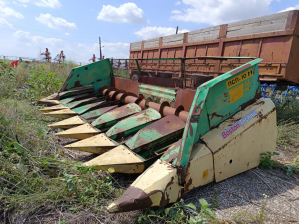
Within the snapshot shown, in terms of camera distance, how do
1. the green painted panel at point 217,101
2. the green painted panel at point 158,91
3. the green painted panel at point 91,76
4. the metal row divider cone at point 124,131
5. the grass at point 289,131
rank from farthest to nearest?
1. the green painted panel at point 91,76
2. the grass at point 289,131
3. the green painted panel at point 158,91
4. the metal row divider cone at point 124,131
5. the green painted panel at point 217,101

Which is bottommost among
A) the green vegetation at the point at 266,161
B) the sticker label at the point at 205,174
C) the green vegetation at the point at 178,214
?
the green vegetation at the point at 178,214

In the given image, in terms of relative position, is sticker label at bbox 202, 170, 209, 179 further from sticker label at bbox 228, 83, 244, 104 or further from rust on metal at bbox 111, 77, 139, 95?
rust on metal at bbox 111, 77, 139, 95

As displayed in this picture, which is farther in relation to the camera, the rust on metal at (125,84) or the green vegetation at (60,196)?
the rust on metal at (125,84)

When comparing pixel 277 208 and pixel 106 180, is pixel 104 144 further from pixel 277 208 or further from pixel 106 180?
pixel 277 208

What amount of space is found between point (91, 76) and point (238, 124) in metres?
3.75

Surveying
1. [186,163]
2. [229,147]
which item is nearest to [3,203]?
[186,163]

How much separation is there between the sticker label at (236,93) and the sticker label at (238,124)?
21 cm

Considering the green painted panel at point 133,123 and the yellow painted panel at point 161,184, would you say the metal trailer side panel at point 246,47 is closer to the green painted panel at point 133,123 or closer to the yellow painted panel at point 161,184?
the green painted panel at point 133,123

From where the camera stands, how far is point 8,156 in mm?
2131

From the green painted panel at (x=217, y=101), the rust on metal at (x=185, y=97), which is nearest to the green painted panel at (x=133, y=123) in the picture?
the rust on metal at (x=185, y=97)

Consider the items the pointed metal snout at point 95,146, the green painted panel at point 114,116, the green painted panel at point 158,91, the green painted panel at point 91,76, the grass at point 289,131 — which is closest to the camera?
the pointed metal snout at point 95,146

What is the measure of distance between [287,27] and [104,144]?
13.7 ft

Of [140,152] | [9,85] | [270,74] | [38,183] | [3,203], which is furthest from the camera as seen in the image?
[9,85]

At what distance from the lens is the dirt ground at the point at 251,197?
1.77 m
